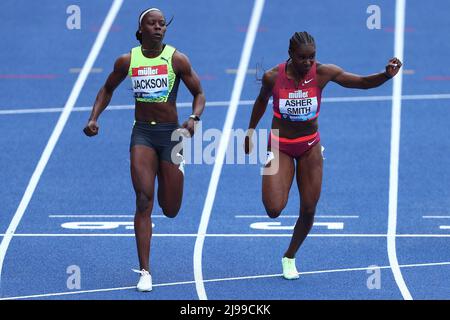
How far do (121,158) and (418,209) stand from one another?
3692 mm

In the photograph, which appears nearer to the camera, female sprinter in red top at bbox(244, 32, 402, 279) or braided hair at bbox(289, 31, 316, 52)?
braided hair at bbox(289, 31, 316, 52)

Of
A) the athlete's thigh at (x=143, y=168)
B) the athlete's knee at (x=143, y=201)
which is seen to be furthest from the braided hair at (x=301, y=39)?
the athlete's knee at (x=143, y=201)

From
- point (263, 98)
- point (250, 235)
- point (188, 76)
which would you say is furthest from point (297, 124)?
point (250, 235)

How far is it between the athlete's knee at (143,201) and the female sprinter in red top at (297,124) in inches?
38.0

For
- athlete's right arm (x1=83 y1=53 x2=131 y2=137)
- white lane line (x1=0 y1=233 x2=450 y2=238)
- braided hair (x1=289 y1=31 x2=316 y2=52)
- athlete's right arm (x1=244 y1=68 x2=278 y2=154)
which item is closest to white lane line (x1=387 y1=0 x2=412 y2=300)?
white lane line (x1=0 y1=233 x2=450 y2=238)

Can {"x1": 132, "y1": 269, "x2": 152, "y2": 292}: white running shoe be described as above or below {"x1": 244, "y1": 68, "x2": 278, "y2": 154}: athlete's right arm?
below

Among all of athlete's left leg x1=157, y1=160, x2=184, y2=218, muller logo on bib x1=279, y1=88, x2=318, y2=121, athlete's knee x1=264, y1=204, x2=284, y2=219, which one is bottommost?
athlete's knee x1=264, y1=204, x2=284, y2=219

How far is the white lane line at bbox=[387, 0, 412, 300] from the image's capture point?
11383mm

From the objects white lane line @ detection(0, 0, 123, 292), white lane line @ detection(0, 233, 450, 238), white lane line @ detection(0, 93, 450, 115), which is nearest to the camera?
white lane line @ detection(0, 233, 450, 238)

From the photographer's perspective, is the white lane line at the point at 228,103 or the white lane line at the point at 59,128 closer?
the white lane line at the point at 59,128

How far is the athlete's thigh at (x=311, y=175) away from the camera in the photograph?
10.9m

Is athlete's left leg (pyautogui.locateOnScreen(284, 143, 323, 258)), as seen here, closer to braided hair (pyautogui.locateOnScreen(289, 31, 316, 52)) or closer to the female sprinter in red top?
the female sprinter in red top

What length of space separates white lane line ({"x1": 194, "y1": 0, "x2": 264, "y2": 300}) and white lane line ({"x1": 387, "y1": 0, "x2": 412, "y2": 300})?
1.71 meters

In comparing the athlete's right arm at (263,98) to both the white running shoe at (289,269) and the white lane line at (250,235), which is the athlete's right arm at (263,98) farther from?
the white lane line at (250,235)
